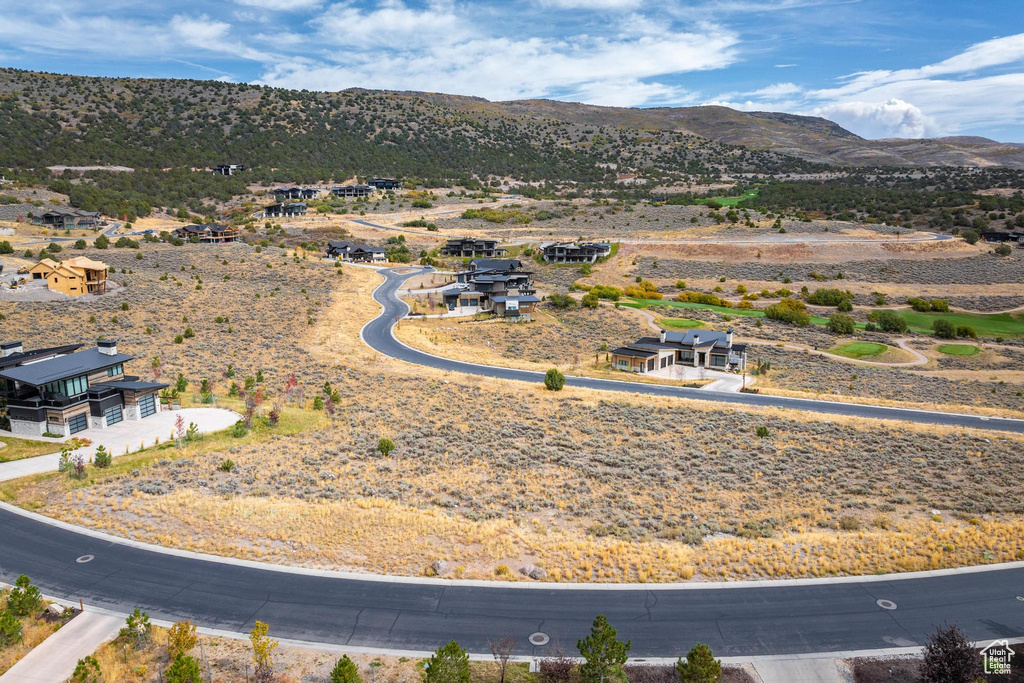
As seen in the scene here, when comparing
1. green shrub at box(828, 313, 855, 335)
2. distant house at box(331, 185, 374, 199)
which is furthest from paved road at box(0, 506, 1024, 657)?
distant house at box(331, 185, 374, 199)

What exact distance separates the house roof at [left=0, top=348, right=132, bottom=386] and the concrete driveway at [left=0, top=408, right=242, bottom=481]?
3.43 m

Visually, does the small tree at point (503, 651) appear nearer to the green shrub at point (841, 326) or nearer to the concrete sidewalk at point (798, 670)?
the concrete sidewalk at point (798, 670)

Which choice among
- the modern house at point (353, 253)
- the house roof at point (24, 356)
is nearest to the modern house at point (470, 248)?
the modern house at point (353, 253)

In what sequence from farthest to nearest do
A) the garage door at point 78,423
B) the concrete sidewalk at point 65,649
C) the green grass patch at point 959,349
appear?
Answer: the green grass patch at point 959,349 → the garage door at point 78,423 → the concrete sidewalk at point 65,649

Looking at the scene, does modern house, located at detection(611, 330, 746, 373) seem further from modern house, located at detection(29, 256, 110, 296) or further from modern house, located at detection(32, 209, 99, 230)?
modern house, located at detection(32, 209, 99, 230)

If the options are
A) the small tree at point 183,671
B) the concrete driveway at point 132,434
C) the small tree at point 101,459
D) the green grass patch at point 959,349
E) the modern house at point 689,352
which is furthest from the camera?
the green grass patch at point 959,349

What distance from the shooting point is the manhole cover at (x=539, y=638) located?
17.3 meters

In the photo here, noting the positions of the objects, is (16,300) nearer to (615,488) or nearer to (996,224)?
(615,488)

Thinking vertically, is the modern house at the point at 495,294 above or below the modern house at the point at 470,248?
below

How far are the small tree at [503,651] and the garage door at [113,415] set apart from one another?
2930 cm

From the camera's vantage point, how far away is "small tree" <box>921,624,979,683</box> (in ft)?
49.6

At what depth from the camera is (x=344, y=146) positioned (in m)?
197

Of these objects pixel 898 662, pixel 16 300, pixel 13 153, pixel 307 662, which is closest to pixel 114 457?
pixel 307 662

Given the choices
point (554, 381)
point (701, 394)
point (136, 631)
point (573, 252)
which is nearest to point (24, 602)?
point (136, 631)
